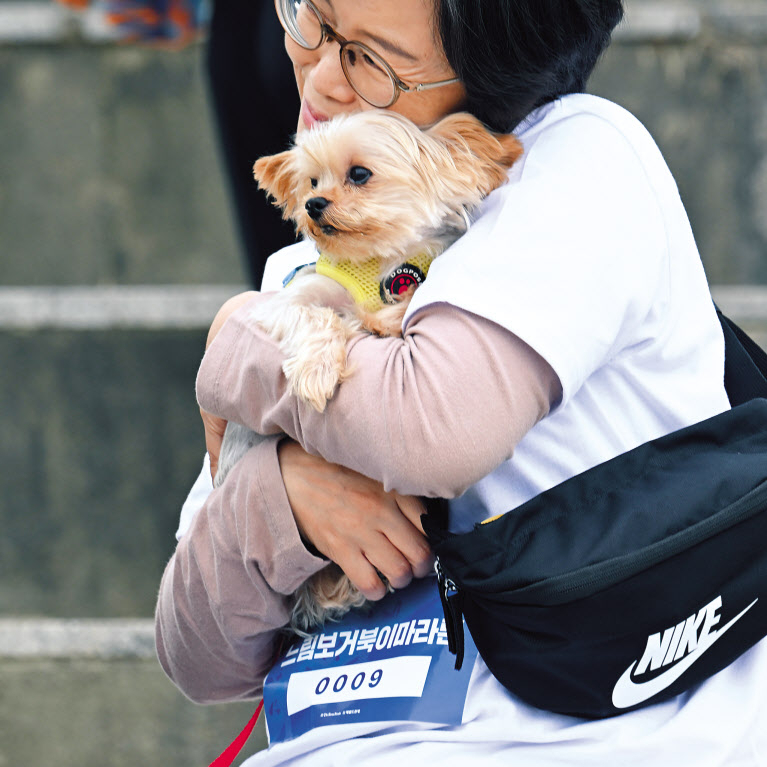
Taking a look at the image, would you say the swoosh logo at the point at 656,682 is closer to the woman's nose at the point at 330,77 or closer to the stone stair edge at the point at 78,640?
the woman's nose at the point at 330,77

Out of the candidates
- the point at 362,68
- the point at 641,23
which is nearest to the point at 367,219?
the point at 362,68

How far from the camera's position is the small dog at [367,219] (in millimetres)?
1092

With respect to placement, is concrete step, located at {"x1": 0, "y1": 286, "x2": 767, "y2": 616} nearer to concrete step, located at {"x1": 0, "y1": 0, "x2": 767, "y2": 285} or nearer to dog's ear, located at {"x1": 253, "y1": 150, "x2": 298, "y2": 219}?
concrete step, located at {"x1": 0, "y1": 0, "x2": 767, "y2": 285}

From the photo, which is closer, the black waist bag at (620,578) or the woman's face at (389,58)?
the black waist bag at (620,578)

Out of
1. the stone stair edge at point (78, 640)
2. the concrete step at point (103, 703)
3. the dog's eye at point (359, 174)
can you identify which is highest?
the dog's eye at point (359, 174)

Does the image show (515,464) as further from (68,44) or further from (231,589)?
(68,44)

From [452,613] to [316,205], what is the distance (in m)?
0.50

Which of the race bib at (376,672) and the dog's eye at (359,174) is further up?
the dog's eye at (359,174)

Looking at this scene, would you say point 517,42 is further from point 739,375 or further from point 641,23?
point 641,23

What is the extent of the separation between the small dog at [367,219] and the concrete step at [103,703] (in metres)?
1.74

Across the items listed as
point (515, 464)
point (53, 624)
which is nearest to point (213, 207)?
point (53, 624)

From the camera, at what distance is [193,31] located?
2992 mm

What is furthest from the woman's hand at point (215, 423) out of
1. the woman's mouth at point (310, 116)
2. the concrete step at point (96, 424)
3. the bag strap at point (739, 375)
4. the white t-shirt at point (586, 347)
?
the concrete step at point (96, 424)

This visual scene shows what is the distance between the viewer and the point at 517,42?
105 cm
